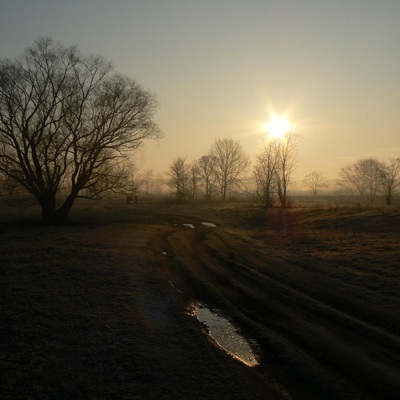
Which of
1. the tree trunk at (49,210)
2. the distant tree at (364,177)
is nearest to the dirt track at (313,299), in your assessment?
the tree trunk at (49,210)

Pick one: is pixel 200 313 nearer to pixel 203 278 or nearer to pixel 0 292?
pixel 203 278

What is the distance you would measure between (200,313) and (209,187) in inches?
3309

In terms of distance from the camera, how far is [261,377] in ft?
19.5

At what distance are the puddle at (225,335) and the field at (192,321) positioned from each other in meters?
0.21

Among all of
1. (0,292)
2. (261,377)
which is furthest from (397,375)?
(0,292)

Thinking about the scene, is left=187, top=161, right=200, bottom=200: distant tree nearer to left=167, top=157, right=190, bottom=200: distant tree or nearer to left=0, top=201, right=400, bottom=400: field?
left=167, top=157, right=190, bottom=200: distant tree

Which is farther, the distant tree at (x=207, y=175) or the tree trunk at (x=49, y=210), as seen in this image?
the distant tree at (x=207, y=175)

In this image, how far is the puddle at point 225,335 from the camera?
22.3 ft

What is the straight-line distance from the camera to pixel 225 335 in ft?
25.7

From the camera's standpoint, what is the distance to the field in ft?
18.6

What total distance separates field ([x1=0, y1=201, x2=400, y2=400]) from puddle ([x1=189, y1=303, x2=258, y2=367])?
21 cm

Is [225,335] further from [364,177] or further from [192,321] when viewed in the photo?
[364,177]

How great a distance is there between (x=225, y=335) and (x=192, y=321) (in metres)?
0.96

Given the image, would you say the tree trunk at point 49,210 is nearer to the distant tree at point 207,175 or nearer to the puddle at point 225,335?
the puddle at point 225,335
